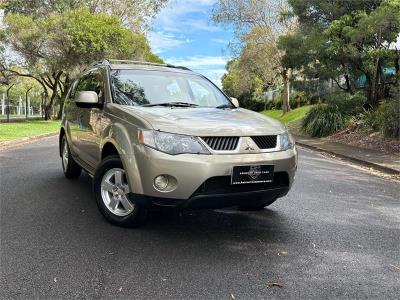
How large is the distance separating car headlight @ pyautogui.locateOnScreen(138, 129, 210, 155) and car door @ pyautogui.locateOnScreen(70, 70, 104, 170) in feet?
4.77

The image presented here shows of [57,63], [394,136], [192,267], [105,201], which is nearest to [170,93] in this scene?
[105,201]

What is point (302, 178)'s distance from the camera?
900 centimetres

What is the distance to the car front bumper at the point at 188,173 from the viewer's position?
14.3ft

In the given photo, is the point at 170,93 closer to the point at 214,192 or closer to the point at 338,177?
the point at 214,192

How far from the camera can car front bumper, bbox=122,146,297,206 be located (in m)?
4.35

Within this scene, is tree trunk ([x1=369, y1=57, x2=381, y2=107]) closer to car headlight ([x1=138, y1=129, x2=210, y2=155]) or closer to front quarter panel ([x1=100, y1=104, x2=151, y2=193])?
front quarter panel ([x1=100, y1=104, x2=151, y2=193])

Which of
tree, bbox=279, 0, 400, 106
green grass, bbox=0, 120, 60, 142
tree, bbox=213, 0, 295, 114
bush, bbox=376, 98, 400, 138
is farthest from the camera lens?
tree, bbox=213, 0, 295, 114

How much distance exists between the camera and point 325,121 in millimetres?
19922

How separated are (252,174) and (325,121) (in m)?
16.1

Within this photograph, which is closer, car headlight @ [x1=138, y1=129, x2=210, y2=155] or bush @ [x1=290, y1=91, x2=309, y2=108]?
car headlight @ [x1=138, y1=129, x2=210, y2=155]

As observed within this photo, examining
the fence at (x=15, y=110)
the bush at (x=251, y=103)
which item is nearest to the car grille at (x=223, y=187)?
the fence at (x=15, y=110)

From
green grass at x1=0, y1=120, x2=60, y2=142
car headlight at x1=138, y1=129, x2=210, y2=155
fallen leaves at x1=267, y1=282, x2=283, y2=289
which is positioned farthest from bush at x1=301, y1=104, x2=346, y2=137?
fallen leaves at x1=267, y1=282, x2=283, y2=289

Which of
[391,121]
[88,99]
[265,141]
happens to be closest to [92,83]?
[88,99]

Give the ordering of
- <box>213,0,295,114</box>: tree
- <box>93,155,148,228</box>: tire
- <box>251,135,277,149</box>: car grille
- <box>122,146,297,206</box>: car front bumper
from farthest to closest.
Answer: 1. <box>213,0,295,114</box>: tree
2. <box>93,155,148,228</box>: tire
3. <box>251,135,277,149</box>: car grille
4. <box>122,146,297,206</box>: car front bumper
